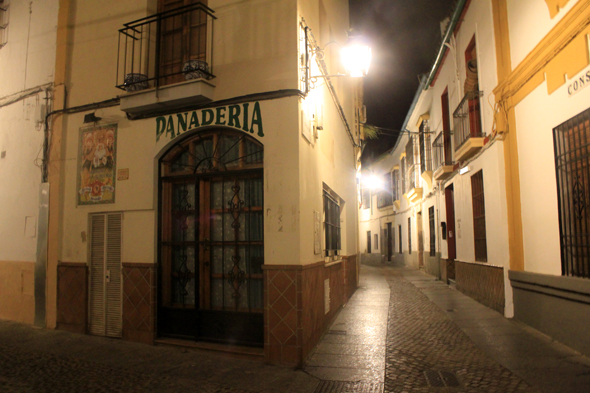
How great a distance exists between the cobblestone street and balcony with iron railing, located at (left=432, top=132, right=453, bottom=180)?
223 inches

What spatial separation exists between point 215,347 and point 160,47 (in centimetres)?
480

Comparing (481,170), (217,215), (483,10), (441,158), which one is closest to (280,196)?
(217,215)

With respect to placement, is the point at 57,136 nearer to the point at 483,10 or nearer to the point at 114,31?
the point at 114,31

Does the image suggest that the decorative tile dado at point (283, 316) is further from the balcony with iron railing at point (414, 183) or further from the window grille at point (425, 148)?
the balcony with iron railing at point (414, 183)

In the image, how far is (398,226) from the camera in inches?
966

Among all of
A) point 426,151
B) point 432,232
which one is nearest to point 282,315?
point 432,232

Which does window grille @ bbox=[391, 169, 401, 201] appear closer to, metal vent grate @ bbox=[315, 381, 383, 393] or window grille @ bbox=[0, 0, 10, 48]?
window grille @ bbox=[0, 0, 10, 48]

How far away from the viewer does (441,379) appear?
4742mm

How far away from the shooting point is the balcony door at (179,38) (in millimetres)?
6625

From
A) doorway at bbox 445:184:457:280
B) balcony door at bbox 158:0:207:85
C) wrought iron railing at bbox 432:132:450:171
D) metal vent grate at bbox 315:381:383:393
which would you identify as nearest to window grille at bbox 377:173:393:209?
wrought iron railing at bbox 432:132:450:171

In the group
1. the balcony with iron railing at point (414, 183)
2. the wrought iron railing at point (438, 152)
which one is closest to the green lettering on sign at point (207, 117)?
the wrought iron railing at point (438, 152)

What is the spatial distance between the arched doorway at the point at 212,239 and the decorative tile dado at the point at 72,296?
1.48 metres

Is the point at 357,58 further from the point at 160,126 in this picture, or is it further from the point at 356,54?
the point at 160,126

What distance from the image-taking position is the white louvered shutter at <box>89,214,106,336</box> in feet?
22.0
